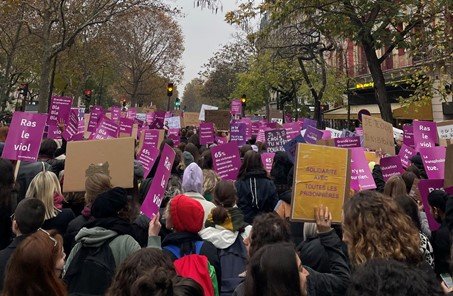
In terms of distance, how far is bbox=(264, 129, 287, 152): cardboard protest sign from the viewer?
9.21 m

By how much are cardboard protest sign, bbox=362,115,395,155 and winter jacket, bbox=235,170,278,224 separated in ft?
11.9

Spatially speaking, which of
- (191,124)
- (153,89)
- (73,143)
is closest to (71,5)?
(191,124)

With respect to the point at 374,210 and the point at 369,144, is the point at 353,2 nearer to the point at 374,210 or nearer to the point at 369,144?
the point at 369,144

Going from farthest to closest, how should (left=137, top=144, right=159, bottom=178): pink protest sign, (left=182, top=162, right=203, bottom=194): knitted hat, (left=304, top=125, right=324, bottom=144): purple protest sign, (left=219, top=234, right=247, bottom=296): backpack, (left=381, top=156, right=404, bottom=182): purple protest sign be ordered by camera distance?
(left=304, top=125, right=324, bottom=144): purple protest sign
(left=137, top=144, right=159, bottom=178): pink protest sign
(left=381, top=156, right=404, bottom=182): purple protest sign
(left=182, top=162, right=203, bottom=194): knitted hat
(left=219, top=234, right=247, bottom=296): backpack

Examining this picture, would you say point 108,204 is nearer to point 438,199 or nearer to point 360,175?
point 438,199

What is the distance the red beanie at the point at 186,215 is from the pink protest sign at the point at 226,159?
390 cm

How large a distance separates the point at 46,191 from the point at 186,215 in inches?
62.3

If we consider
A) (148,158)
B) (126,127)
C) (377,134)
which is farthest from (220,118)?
(148,158)

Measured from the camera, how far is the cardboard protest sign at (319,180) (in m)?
3.39

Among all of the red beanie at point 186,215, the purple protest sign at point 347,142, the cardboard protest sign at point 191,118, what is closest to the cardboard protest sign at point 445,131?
the purple protest sign at point 347,142

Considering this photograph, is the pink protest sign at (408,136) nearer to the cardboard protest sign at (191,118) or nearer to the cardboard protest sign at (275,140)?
the cardboard protest sign at (275,140)

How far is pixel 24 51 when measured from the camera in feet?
107

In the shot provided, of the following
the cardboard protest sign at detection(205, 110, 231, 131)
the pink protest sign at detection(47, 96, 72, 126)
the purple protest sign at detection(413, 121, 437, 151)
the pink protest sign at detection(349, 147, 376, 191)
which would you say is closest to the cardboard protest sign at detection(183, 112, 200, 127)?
the cardboard protest sign at detection(205, 110, 231, 131)

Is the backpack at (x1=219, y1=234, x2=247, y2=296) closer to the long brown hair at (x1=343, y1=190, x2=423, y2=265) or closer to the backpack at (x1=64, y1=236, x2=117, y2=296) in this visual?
the backpack at (x1=64, y1=236, x2=117, y2=296)
